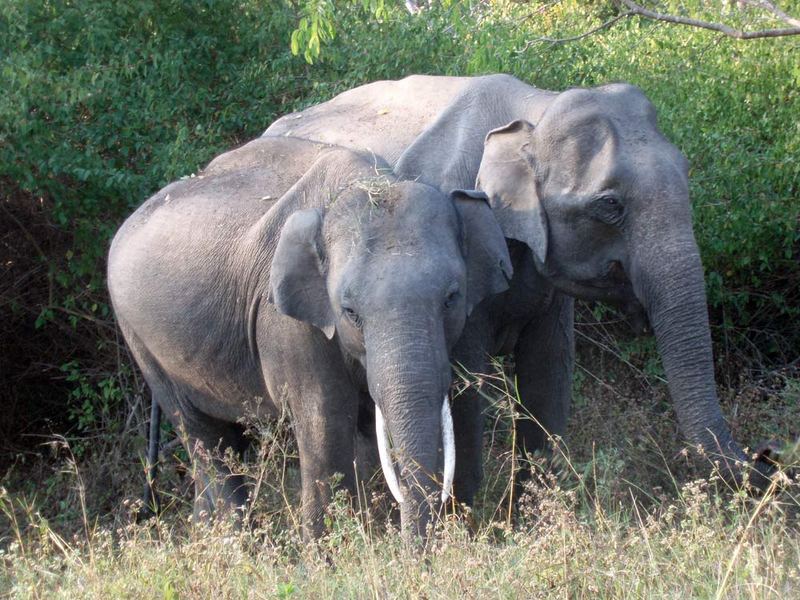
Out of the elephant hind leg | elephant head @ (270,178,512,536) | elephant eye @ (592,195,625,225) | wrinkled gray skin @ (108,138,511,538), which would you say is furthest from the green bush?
elephant head @ (270,178,512,536)

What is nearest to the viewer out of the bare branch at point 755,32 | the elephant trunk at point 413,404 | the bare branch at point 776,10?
the elephant trunk at point 413,404

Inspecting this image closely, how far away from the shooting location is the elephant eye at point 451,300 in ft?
17.7

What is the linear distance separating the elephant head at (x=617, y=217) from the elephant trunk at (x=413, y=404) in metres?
1.18

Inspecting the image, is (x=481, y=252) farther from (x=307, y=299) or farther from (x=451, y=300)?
(x=307, y=299)

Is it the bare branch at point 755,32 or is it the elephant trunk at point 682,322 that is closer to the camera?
the elephant trunk at point 682,322

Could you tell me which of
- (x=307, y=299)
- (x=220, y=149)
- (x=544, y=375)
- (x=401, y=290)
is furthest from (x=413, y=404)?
(x=220, y=149)

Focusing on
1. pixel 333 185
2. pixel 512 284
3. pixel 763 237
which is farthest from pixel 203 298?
pixel 763 237

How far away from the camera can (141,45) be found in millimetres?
8320

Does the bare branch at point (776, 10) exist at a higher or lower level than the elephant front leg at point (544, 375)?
higher

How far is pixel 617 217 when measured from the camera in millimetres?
6090

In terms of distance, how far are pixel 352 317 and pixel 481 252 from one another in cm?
72

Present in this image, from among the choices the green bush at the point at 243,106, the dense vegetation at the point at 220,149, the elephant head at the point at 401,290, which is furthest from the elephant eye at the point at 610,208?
the green bush at the point at 243,106

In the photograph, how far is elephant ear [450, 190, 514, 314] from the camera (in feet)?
19.2

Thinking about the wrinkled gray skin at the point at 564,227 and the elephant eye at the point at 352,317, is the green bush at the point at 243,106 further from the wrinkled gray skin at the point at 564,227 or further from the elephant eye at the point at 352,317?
the elephant eye at the point at 352,317
